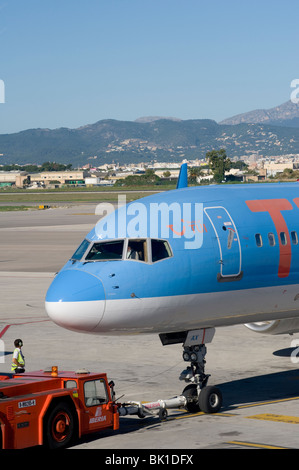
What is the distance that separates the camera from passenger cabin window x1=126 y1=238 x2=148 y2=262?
65.4ft

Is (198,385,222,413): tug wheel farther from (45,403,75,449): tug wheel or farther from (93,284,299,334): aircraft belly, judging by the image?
(45,403,75,449): tug wheel

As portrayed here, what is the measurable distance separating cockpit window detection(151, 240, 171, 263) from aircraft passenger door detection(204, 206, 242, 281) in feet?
4.95

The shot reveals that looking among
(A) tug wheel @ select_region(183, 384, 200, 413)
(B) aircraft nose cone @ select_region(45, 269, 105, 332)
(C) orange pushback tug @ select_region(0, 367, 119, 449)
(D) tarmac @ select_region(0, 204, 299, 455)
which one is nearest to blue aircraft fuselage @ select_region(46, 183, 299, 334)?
(B) aircraft nose cone @ select_region(45, 269, 105, 332)

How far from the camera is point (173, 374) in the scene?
1014 inches

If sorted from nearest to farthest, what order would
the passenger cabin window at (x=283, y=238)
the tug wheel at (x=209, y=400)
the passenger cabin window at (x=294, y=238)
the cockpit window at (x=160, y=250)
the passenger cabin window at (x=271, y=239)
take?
the cockpit window at (x=160, y=250), the tug wheel at (x=209, y=400), the passenger cabin window at (x=271, y=239), the passenger cabin window at (x=283, y=238), the passenger cabin window at (x=294, y=238)

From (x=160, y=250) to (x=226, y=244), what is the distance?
1924 mm

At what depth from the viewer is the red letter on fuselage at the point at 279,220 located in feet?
72.8

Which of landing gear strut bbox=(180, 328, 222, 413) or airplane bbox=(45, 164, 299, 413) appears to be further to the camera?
landing gear strut bbox=(180, 328, 222, 413)

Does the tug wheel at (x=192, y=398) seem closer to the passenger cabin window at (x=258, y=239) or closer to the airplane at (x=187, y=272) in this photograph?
the airplane at (x=187, y=272)

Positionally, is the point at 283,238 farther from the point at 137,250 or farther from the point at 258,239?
the point at 137,250

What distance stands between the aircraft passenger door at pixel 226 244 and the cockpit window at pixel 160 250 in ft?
4.95

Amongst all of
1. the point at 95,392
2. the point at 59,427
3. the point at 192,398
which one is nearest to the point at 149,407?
the point at 192,398

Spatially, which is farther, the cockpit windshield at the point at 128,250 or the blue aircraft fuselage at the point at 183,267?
the cockpit windshield at the point at 128,250

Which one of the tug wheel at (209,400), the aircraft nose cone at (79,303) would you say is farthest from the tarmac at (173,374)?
the aircraft nose cone at (79,303)
